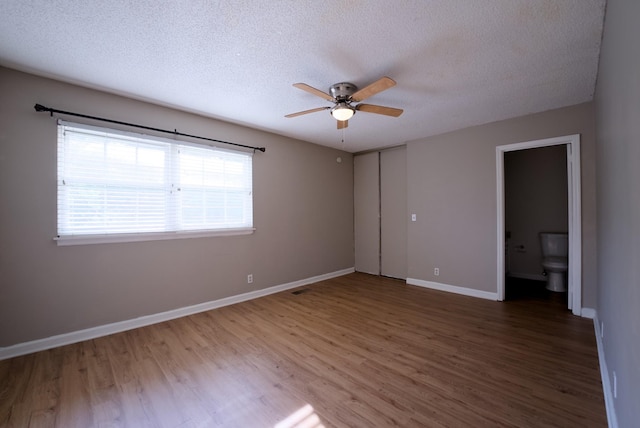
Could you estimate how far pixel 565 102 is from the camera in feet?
10.1

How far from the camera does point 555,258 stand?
4.17 m

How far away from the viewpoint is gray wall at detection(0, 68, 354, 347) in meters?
2.36

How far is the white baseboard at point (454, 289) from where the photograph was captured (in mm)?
3820

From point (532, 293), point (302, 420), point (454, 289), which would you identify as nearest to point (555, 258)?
point (532, 293)

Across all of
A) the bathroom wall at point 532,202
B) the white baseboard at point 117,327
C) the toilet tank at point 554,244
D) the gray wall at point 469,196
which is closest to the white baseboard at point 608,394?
the gray wall at point 469,196

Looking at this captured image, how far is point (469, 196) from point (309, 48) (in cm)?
322

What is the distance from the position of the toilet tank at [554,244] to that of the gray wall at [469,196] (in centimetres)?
136

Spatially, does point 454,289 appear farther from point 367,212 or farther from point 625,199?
point 625,199

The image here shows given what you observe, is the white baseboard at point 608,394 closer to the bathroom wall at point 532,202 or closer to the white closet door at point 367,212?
the bathroom wall at point 532,202

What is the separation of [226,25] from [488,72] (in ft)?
7.43

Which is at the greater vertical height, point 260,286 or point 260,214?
point 260,214

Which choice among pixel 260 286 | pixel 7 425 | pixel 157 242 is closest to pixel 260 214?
pixel 260 286

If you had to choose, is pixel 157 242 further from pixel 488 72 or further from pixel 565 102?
pixel 565 102

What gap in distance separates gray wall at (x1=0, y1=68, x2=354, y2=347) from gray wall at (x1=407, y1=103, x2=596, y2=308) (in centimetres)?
212
